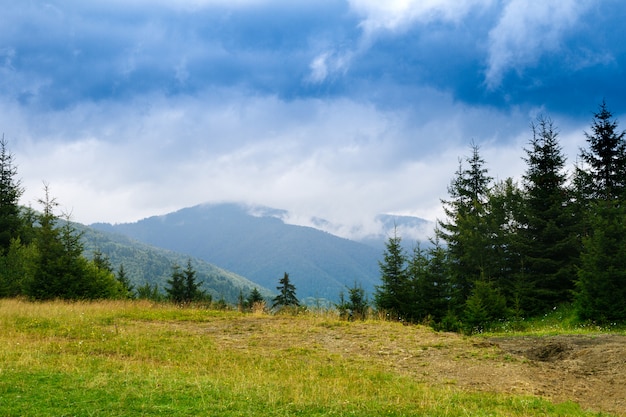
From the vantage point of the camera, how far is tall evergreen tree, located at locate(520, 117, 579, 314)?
96.2ft

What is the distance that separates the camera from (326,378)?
473 inches

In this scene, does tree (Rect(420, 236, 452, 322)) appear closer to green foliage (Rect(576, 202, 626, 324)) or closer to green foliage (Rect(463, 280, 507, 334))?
green foliage (Rect(463, 280, 507, 334))

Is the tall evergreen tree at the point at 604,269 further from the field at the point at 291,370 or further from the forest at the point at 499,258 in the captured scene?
the field at the point at 291,370

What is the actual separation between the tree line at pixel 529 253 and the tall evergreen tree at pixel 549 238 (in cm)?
7

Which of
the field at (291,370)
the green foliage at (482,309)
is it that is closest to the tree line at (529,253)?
the green foliage at (482,309)

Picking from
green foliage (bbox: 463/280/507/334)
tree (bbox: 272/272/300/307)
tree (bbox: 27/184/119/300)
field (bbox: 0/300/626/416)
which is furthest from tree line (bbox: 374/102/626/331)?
tree (bbox: 272/272/300/307)

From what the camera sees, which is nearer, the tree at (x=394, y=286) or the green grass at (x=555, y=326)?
the green grass at (x=555, y=326)

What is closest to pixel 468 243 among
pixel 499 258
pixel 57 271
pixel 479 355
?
pixel 499 258

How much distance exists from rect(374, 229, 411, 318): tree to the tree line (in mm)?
68

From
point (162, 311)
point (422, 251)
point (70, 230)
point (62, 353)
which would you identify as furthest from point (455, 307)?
point (70, 230)

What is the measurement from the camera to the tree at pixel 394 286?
29469 millimetres

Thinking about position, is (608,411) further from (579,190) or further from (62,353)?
(579,190)

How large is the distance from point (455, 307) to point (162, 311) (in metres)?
18.1

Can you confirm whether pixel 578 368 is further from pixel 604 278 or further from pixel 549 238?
pixel 549 238
